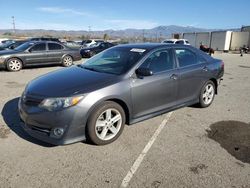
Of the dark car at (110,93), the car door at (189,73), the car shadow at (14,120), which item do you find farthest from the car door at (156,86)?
the car shadow at (14,120)

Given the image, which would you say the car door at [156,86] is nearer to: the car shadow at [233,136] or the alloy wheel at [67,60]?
the car shadow at [233,136]

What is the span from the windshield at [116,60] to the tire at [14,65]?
768 cm

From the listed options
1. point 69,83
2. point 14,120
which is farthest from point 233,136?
point 14,120

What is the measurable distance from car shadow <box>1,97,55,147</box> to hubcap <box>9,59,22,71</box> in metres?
5.83

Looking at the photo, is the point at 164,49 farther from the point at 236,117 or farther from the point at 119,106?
the point at 236,117

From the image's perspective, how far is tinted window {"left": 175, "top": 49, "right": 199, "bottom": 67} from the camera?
196 inches

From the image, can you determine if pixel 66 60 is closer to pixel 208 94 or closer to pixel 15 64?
pixel 15 64

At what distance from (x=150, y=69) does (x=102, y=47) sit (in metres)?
16.4

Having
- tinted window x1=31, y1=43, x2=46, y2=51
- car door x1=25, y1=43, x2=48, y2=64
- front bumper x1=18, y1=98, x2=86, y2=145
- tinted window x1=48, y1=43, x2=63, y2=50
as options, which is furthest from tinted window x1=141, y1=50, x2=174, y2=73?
tinted window x1=48, y1=43, x2=63, y2=50

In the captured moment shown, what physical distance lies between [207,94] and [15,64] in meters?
9.24

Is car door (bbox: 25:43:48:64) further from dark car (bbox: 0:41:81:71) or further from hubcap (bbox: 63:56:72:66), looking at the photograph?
hubcap (bbox: 63:56:72:66)

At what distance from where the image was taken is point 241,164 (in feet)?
11.1

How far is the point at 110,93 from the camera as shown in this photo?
3.74m

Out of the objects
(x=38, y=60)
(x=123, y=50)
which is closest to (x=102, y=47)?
(x=38, y=60)
